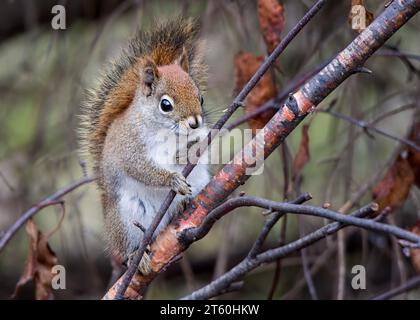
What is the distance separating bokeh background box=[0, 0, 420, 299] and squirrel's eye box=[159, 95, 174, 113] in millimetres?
392

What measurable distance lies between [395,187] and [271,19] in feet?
1.54

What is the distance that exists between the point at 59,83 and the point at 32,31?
17 centimetres

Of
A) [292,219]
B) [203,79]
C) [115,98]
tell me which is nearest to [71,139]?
[115,98]

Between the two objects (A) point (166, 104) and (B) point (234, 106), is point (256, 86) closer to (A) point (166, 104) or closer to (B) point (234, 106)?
(A) point (166, 104)

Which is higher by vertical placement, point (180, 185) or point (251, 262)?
point (180, 185)

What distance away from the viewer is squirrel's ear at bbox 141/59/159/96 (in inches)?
64.2

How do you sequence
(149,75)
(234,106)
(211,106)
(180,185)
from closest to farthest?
(234,106), (180,185), (149,75), (211,106)

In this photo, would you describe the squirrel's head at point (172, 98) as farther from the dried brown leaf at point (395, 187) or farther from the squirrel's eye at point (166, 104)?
the dried brown leaf at point (395, 187)

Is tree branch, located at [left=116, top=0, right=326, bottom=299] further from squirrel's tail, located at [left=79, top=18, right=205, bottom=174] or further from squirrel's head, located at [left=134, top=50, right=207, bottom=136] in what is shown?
squirrel's tail, located at [left=79, top=18, right=205, bottom=174]

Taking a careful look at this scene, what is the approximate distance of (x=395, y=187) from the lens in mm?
1701

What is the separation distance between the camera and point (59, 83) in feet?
7.54

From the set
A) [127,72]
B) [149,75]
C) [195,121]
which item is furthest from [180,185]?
[127,72]

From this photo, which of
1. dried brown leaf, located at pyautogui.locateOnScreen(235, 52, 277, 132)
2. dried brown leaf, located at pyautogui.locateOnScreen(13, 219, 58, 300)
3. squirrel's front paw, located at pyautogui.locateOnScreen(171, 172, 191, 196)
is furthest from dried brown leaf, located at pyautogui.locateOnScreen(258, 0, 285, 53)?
dried brown leaf, located at pyautogui.locateOnScreen(13, 219, 58, 300)
